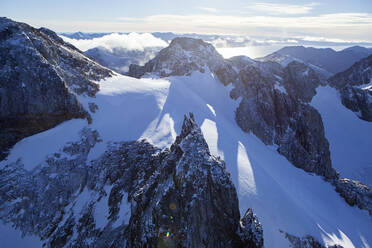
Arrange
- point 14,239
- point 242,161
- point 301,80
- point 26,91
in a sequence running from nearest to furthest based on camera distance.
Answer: point 14,239
point 26,91
point 242,161
point 301,80

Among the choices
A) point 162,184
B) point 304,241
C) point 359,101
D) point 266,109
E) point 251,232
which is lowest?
point 304,241

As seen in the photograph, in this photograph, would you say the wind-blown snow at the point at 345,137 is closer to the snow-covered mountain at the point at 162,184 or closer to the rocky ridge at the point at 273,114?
the rocky ridge at the point at 273,114

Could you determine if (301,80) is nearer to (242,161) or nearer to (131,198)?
(242,161)

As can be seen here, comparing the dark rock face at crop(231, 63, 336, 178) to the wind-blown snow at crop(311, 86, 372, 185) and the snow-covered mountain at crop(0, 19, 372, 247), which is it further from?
the wind-blown snow at crop(311, 86, 372, 185)

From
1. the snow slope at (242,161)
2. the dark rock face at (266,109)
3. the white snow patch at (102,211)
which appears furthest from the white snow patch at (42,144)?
the dark rock face at (266,109)

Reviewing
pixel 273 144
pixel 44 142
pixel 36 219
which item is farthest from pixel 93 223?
pixel 273 144

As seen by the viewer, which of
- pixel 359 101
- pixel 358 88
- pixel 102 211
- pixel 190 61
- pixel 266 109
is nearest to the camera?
pixel 102 211

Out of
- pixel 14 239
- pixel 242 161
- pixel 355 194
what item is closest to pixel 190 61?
pixel 242 161

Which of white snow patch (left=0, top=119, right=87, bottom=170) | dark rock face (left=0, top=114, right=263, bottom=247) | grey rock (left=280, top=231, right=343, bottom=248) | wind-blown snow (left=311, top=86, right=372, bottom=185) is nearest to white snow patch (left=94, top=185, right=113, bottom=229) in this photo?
dark rock face (left=0, top=114, right=263, bottom=247)
